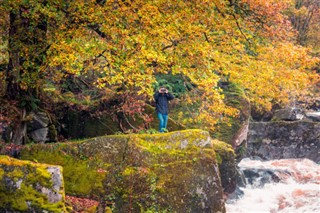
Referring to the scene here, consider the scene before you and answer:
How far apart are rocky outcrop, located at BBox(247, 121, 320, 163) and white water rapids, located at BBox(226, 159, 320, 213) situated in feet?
6.19

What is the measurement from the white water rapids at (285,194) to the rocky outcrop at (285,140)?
1888 millimetres

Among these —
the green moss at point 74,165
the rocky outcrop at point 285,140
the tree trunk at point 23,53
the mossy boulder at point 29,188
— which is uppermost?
the tree trunk at point 23,53

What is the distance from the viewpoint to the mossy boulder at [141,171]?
30.0 ft

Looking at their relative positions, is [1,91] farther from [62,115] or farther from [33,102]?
[62,115]

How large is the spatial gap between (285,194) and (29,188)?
11359 millimetres

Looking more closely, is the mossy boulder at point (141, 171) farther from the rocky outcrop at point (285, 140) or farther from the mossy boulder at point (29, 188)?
the rocky outcrop at point (285, 140)

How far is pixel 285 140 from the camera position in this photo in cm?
2281

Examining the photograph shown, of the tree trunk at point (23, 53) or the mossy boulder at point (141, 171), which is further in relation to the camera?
the tree trunk at point (23, 53)

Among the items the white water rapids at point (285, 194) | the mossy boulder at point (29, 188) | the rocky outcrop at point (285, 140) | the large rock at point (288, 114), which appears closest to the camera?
the mossy boulder at point (29, 188)

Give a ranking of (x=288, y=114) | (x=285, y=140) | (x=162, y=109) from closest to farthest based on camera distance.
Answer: (x=162, y=109), (x=285, y=140), (x=288, y=114)

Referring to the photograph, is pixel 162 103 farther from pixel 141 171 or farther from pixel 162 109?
pixel 141 171

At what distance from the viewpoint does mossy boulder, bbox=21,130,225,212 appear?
30.0 ft

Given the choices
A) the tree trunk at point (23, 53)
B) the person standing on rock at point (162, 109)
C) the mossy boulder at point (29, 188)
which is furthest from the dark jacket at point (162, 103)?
the mossy boulder at point (29, 188)

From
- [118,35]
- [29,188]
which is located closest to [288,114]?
[118,35]
